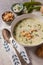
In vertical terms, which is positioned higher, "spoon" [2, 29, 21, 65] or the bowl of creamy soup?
the bowl of creamy soup

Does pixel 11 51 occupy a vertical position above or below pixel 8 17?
below

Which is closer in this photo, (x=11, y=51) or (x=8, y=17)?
(x=11, y=51)

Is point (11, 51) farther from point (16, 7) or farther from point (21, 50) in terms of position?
point (16, 7)

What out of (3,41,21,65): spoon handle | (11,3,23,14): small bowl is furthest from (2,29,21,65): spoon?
(11,3,23,14): small bowl

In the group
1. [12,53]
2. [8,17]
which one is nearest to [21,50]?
[12,53]

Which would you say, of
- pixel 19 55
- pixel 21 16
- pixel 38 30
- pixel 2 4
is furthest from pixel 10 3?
pixel 19 55

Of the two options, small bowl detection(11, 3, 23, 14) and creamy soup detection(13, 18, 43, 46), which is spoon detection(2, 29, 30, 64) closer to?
creamy soup detection(13, 18, 43, 46)

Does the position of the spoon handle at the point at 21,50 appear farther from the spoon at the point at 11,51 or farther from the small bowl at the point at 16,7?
the small bowl at the point at 16,7
